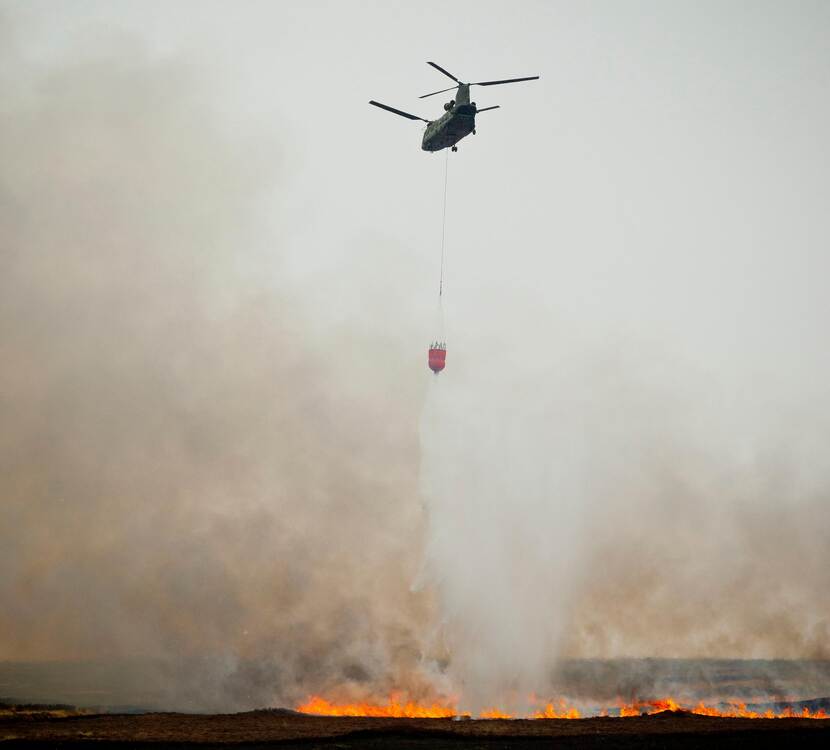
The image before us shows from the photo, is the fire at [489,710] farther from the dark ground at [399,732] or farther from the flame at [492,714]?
the dark ground at [399,732]

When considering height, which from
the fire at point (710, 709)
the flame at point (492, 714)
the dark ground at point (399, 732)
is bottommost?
the fire at point (710, 709)

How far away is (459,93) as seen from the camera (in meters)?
61.3

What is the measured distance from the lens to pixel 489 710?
66000 millimetres

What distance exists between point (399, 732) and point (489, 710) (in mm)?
20792

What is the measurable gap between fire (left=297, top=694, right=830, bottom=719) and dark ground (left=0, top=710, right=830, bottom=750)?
9.98 m

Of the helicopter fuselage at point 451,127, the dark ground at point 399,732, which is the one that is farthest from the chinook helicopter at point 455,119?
the dark ground at point 399,732

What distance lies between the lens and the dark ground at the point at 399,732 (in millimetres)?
43188

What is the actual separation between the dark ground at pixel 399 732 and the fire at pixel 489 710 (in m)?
9.98

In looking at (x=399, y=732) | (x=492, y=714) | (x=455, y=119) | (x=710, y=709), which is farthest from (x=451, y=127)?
(x=710, y=709)

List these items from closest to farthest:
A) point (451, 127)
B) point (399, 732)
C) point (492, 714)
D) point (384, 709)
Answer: point (399, 732) → point (451, 127) → point (492, 714) → point (384, 709)

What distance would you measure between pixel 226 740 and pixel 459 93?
165ft

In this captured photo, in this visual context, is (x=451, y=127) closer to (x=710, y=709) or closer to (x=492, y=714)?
(x=492, y=714)

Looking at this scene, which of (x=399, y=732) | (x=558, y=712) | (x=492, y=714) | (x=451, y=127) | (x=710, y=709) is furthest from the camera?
(x=710, y=709)

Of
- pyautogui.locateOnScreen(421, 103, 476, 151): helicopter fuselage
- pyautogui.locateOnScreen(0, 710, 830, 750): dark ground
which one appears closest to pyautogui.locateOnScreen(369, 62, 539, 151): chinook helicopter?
pyautogui.locateOnScreen(421, 103, 476, 151): helicopter fuselage
